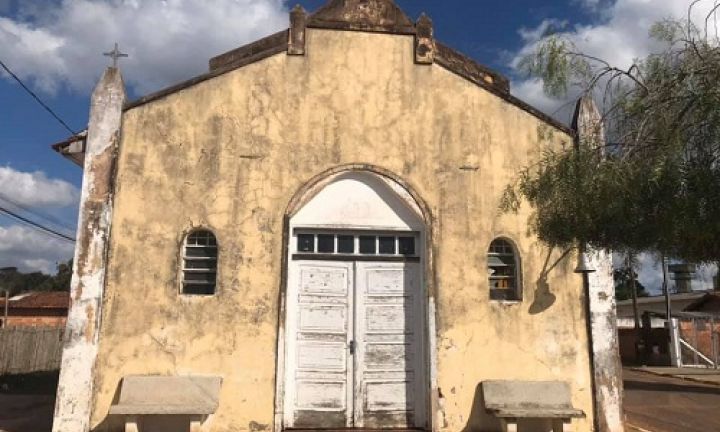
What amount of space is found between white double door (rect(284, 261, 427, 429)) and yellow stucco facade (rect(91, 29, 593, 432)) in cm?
37

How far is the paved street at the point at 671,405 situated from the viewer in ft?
33.2

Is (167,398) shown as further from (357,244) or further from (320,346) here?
(357,244)

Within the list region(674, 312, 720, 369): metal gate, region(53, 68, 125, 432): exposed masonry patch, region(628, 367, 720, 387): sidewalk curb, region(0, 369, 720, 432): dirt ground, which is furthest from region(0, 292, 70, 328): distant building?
region(674, 312, 720, 369): metal gate

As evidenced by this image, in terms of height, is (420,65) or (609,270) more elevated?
(420,65)

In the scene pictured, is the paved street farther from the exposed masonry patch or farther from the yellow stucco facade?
the exposed masonry patch

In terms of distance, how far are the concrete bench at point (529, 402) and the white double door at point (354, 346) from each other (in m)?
1.00

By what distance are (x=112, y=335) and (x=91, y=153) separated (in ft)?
8.29

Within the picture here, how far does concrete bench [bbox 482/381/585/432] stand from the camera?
8.15 m

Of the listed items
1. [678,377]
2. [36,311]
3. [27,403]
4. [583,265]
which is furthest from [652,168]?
[36,311]

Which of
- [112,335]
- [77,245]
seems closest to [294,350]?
[112,335]

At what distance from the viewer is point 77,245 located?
27.7 ft

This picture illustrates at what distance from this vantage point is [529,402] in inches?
334

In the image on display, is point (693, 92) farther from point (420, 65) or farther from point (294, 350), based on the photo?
point (294, 350)

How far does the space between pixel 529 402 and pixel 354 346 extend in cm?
249
